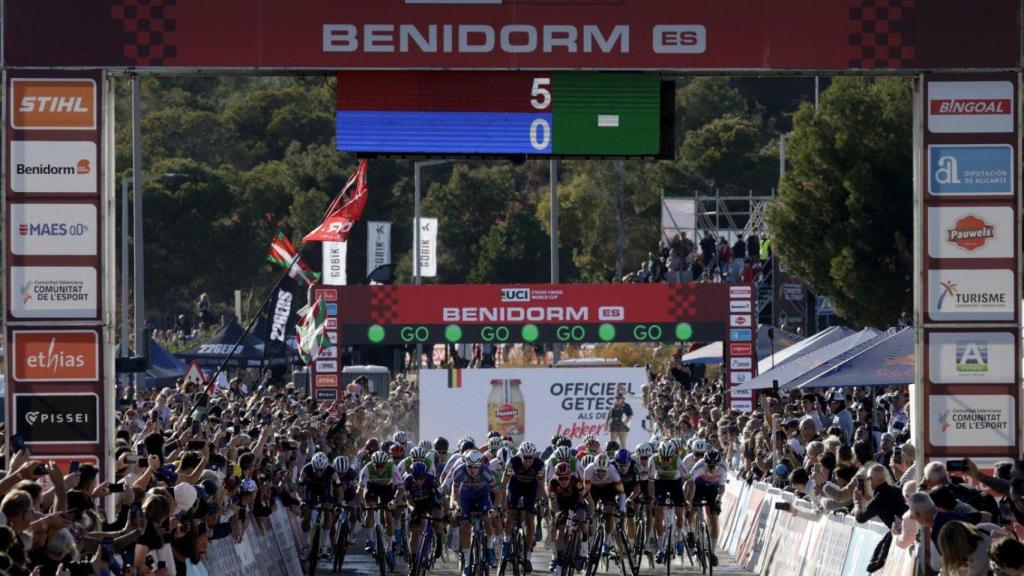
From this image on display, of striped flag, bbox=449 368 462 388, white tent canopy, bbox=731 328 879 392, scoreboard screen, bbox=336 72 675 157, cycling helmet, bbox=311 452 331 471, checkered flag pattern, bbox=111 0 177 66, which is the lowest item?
cycling helmet, bbox=311 452 331 471

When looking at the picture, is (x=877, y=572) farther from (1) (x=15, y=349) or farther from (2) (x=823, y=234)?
(2) (x=823, y=234)

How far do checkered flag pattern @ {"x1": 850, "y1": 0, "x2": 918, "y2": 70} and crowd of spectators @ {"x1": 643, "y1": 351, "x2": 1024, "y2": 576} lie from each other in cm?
331

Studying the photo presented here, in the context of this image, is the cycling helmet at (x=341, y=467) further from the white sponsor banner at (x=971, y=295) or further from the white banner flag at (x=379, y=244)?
the white banner flag at (x=379, y=244)

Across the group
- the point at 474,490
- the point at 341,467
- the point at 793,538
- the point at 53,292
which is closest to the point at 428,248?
the point at 341,467

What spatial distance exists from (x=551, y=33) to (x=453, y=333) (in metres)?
22.7

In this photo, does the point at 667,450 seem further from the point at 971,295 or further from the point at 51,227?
the point at 51,227

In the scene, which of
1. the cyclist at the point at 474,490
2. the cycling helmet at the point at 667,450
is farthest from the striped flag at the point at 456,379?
the cyclist at the point at 474,490

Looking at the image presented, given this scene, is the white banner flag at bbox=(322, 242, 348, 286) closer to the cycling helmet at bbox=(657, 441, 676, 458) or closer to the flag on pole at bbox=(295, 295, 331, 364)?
the flag on pole at bbox=(295, 295, 331, 364)

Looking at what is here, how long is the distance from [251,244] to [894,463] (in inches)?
2637

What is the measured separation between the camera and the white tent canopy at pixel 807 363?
29000 mm

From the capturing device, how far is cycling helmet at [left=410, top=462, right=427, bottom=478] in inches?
857

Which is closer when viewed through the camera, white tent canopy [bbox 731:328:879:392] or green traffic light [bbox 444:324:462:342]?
white tent canopy [bbox 731:328:879:392]

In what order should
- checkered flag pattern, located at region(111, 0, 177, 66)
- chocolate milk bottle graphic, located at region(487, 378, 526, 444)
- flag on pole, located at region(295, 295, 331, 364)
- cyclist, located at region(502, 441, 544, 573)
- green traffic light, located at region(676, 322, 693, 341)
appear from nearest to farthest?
checkered flag pattern, located at region(111, 0, 177, 66), cyclist, located at region(502, 441, 544, 573), flag on pole, located at region(295, 295, 331, 364), chocolate milk bottle graphic, located at region(487, 378, 526, 444), green traffic light, located at region(676, 322, 693, 341)

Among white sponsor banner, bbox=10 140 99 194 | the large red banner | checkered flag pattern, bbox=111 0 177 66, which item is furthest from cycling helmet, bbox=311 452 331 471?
checkered flag pattern, bbox=111 0 177 66
